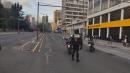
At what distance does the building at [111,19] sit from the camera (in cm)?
4280

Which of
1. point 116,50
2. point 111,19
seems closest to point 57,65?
point 116,50

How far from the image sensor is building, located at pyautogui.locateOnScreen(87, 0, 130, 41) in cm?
4280

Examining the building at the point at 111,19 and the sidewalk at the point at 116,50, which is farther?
the building at the point at 111,19

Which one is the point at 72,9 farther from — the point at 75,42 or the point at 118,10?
the point at 75,42

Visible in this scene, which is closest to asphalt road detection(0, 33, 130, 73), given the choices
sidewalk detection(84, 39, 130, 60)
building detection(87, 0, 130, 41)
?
sidewalk detection(84, 39, 130, 60)

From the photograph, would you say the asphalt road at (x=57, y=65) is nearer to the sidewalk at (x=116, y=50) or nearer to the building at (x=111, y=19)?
the sidewalk at (x=116, y=50)

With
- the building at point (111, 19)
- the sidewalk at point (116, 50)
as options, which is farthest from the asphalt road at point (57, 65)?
the building at point (111, 19)

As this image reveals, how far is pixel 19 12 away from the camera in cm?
14862

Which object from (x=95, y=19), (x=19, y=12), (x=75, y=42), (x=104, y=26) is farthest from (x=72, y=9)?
(x=75, y=42)

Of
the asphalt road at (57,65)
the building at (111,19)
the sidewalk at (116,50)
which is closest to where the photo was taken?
the asphalt road at (57,65)

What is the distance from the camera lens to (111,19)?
5100 centimetres

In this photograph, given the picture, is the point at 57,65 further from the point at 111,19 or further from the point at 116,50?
the point at 111,19

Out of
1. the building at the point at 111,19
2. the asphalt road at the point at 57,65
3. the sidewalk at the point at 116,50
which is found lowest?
the sidewalk at the point at 116,50

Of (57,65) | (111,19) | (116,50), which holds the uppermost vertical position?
(111,19)
